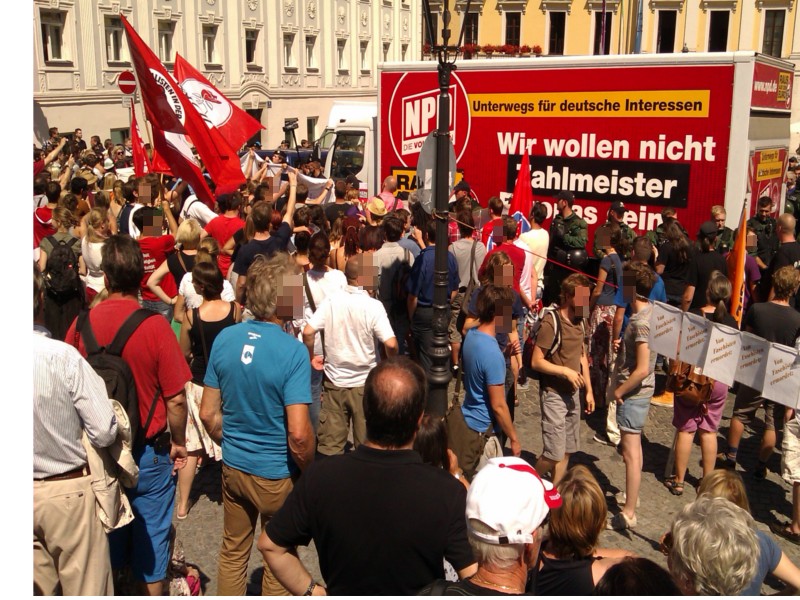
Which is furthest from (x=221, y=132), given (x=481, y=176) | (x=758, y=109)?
(x=758, y=109)

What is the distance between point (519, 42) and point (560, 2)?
3.51 m

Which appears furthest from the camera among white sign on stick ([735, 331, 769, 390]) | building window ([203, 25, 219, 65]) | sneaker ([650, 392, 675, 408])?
building window ([203, 25, 219, 65])

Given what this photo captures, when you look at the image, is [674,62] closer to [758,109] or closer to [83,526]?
[758,109]

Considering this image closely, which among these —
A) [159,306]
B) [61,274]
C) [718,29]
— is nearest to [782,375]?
[61,274]

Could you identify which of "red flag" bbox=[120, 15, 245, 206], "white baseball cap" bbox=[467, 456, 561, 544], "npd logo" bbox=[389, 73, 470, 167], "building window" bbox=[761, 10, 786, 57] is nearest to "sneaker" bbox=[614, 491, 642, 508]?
"white baseball cap" bbox=[467, 456, 561, 544]

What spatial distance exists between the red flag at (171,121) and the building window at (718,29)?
1713 inches

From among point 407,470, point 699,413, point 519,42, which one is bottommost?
point 699,413

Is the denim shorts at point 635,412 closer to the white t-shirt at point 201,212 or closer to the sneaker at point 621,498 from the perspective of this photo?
the sneaker at point 621,498

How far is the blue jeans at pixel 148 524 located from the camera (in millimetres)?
4082

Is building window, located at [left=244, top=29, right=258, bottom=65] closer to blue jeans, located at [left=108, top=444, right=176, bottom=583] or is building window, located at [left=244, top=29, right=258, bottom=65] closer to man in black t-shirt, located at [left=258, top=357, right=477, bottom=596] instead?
blue jeans, located at [left=108, top=444, right=176, bottom=583]

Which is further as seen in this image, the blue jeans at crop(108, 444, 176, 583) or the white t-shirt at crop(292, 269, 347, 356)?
the white t-shirt at crop(292, 269, 347, 356)

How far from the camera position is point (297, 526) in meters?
2.94

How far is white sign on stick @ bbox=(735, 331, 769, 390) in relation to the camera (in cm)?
512

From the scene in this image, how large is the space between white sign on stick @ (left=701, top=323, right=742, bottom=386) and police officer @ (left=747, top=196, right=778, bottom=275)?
176 inches
